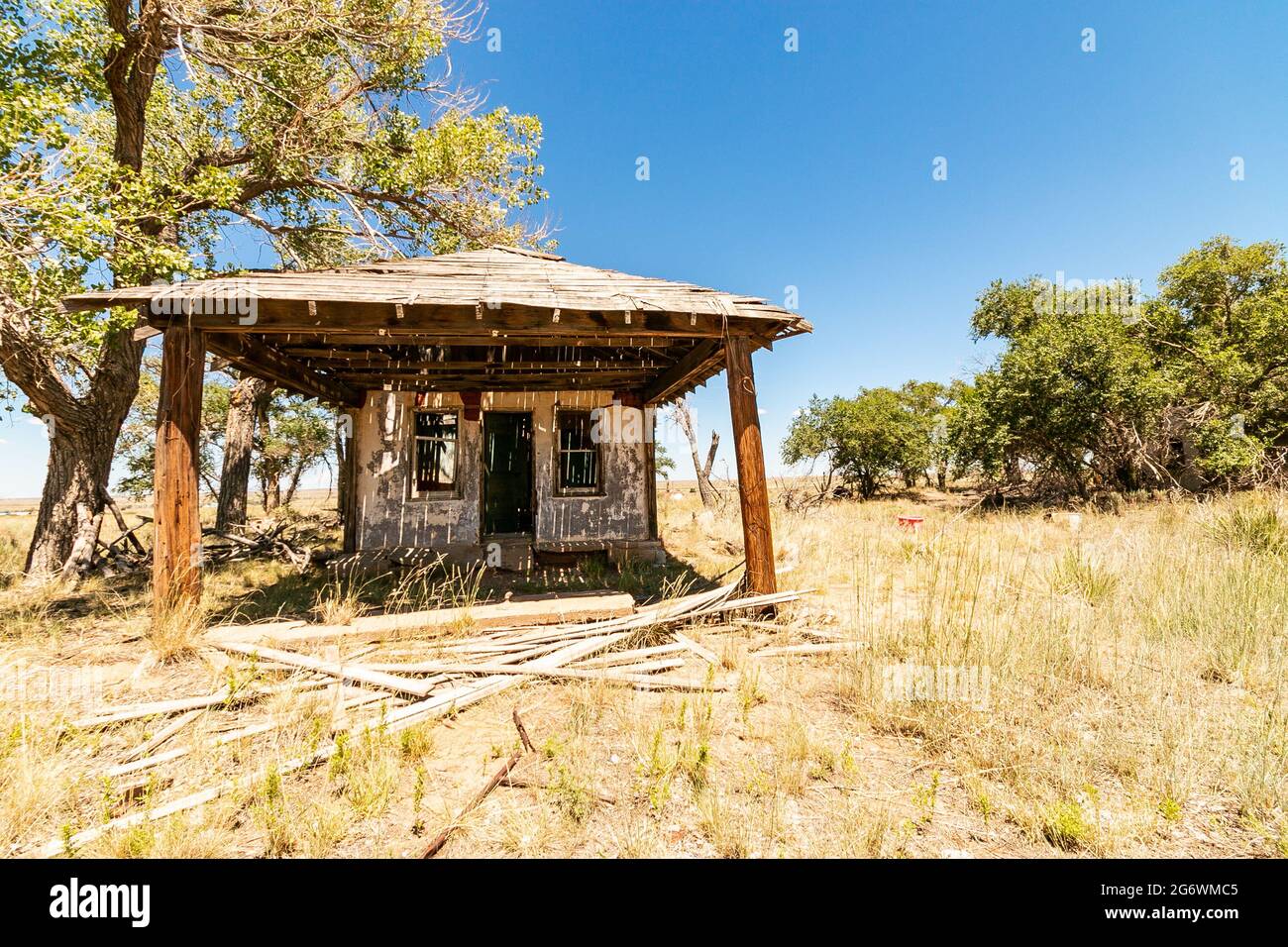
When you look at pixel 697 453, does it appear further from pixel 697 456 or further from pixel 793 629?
pixel 793 629

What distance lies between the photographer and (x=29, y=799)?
2.39 meters

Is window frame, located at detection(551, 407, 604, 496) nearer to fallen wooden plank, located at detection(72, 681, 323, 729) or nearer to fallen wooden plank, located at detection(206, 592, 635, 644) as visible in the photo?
fallen wooden plank, located at detection(206, 592, 635, 644)

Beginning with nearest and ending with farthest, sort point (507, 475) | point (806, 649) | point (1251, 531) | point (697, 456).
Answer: point (806, 649), point (1251, 531), point (507, 475), point (697, 456)

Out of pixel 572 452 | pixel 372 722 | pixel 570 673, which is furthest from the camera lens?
pixel 572 452

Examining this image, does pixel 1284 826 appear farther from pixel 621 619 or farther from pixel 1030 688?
pixel 621 619

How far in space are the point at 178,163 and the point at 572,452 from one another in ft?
28.3

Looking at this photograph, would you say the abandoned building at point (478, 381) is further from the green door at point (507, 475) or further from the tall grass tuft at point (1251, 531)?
the tall grass tuft at point (1251, 531)

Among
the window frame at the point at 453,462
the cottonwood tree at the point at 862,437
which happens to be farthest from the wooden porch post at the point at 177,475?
the cottonwood tree at the point at 862,437

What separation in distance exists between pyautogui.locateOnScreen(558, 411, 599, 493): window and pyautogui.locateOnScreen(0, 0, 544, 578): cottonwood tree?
15.4 feet

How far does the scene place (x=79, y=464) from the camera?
800 cm

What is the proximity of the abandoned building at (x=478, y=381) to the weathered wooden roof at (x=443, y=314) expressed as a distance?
0.08 ft

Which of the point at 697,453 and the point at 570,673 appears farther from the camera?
the point at 697,453

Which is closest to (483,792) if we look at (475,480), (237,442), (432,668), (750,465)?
(432,668)

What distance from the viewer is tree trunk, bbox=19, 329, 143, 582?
25.6 feet
